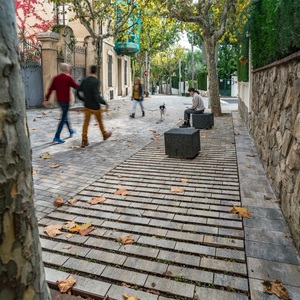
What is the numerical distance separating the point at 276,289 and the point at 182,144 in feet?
13.9

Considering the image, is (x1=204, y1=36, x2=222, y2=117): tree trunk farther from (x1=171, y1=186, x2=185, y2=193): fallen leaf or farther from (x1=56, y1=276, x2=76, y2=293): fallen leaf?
(x1=56, y1=276, x2=76, y2=293): fallen leaf

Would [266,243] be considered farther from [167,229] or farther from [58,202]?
[58,202]

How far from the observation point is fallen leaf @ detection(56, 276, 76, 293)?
243cm

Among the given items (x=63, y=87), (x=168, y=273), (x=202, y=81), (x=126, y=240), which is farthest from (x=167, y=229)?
(x=202, y=81)

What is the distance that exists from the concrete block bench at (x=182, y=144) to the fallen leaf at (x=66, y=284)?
4.25m

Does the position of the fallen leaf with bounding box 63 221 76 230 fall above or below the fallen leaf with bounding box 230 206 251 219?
below

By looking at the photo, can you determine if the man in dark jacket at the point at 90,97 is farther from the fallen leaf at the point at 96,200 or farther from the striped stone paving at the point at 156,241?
the fallen leaf at the point at 96,200

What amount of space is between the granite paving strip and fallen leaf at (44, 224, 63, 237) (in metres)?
1.89

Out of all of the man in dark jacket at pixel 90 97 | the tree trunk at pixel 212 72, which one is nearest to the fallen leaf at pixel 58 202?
the man in dark jacket at pixel 90 97

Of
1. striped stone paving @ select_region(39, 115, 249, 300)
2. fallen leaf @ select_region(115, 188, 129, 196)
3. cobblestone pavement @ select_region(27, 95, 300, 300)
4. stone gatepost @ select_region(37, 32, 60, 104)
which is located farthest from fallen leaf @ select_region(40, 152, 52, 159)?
stone gatepost @ select_region(37, 32, 60, 104)

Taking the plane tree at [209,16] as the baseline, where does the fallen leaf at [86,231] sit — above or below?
below

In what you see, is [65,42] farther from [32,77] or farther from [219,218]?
[219,218]

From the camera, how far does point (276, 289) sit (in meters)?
2.38

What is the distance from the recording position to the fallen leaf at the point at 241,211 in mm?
3644
